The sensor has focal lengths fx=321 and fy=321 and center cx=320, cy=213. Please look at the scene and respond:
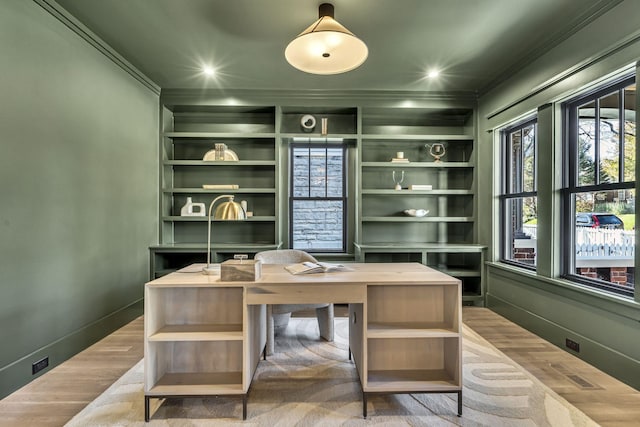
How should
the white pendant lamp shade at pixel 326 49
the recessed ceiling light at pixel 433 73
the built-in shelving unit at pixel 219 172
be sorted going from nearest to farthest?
1. the white pendant lamp shade at pixel 326 49
2. the recessed ceiling light at pixel 433 73
3. the built-in shelving unit at pixel 219 172

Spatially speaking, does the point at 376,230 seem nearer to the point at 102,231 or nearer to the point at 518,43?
the point at 518,43

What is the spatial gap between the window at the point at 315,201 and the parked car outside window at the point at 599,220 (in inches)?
105

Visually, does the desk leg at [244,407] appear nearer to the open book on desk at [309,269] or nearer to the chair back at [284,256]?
the open book on desk at [309,269]

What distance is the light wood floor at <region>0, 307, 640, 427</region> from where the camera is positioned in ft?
6.11

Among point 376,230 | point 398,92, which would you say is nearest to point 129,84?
point 398,92

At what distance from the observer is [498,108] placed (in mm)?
3719

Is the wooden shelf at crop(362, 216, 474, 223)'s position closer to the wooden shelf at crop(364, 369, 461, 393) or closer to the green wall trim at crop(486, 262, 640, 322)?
the green wall trim at crop(486, 262, 640, 322)

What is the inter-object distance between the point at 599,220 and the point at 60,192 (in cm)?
432

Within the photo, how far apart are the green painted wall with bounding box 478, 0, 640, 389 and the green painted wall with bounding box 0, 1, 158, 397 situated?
4.11 metres

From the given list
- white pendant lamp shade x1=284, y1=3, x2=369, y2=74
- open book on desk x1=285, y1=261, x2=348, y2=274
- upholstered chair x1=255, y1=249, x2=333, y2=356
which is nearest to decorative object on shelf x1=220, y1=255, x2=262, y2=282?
open book on desk x1=285, y1=261, x2=348, y2=274

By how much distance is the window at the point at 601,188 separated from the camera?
2.36m

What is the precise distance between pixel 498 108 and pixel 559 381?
284 centimetres

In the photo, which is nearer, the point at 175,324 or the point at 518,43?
the point at 175,324

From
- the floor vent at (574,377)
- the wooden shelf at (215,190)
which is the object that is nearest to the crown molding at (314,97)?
the wooden shelf at (215,190)
